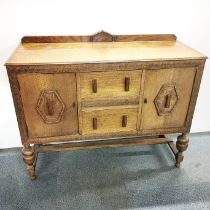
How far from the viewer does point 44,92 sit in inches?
47.1

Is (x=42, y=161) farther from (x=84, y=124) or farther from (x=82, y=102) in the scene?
(x=82, y=102)

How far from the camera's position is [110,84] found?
1222 mm

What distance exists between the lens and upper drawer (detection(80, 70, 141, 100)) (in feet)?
3.91

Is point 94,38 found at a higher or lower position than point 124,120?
higher

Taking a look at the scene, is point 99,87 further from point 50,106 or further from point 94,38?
point 94,38

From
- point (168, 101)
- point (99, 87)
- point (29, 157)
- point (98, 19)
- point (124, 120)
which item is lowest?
point (29, 157)

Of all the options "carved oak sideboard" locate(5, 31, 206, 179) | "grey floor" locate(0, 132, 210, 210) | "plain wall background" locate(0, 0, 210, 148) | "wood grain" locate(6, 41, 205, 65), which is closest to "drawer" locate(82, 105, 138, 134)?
"carved oak sideboard" locate(5, 31, 206, 179)

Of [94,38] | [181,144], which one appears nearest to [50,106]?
[94,38]

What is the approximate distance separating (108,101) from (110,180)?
582mm

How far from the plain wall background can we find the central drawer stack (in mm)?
422

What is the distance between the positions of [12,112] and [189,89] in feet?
3.87

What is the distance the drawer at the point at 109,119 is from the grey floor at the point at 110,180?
1.30 feet

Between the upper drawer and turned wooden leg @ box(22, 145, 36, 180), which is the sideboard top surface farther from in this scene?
turned wooden leg @ box(22, 145, 36, 180)

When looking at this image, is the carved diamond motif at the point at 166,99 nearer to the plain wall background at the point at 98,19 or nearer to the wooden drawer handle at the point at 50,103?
the plain wall background at the point at 98,19
